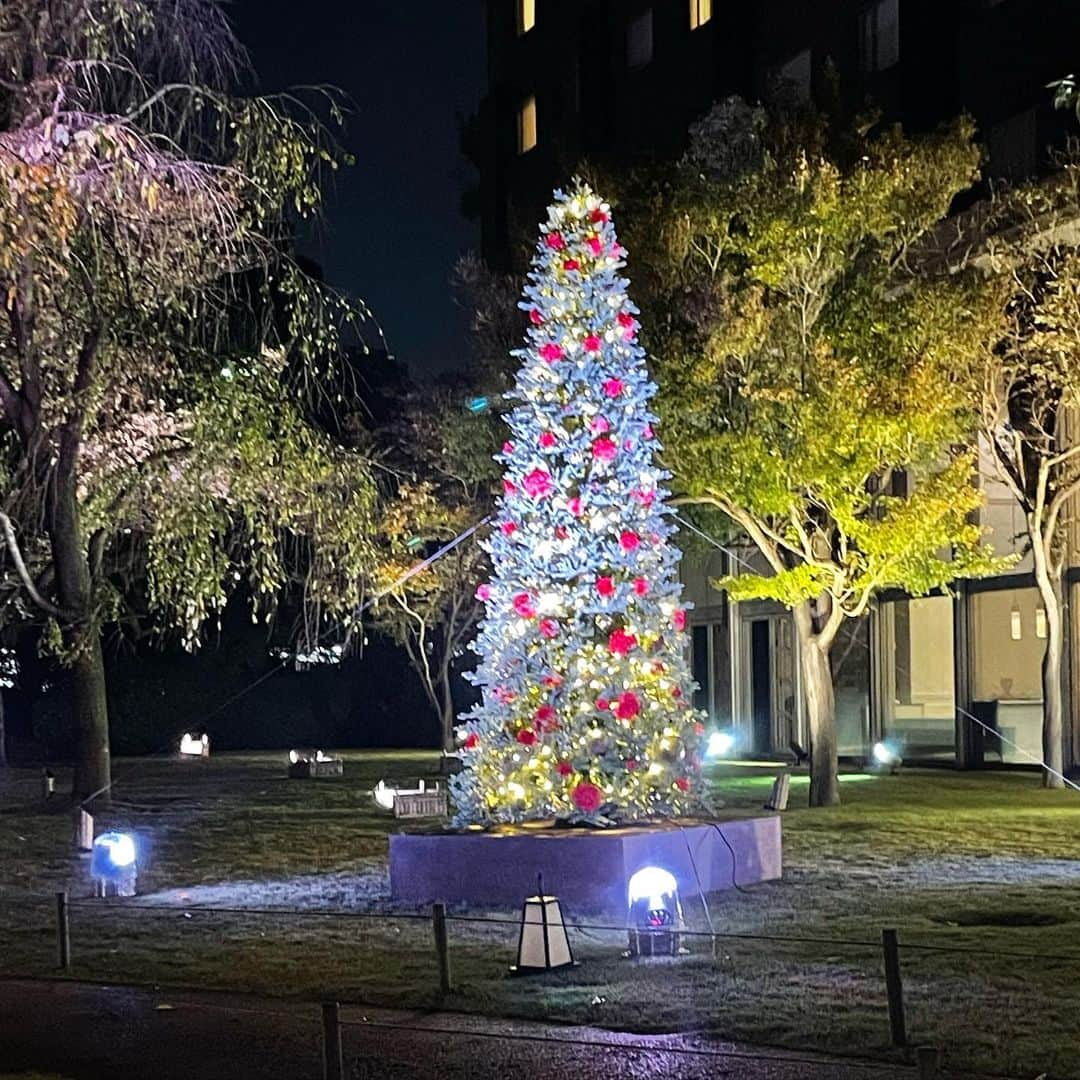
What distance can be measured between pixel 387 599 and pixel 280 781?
835 centimetres

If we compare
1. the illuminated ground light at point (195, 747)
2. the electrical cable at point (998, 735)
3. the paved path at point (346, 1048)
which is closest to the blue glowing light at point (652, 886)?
the paved path at point (346, 1048)

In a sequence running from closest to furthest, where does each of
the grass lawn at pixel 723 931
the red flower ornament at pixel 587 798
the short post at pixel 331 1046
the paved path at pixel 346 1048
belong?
the short post at pixel 331 1046 → the paved path at pixel 346 1048 → the grass lawn at pixel 723 931 → the red flower ornament at pixel 587 798

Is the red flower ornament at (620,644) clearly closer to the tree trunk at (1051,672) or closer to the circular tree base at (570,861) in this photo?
the circular tree base at (570,861)

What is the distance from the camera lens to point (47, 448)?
1964 cm

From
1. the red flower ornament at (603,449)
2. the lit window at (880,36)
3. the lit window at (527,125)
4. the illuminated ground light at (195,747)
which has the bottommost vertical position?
the illuminated ground light at (195,747)

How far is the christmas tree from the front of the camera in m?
15.5

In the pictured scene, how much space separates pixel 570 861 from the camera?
14.3 metres

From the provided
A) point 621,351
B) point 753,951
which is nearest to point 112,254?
point 621,351

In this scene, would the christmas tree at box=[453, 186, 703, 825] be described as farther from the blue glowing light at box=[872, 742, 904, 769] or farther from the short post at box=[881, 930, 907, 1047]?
the blue glowing light at box=[872, 742, 904, 769]

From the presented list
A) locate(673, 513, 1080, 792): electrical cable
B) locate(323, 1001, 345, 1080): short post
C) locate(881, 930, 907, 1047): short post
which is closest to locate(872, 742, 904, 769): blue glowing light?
locate(673, 513, 1080, 792): electrical cable

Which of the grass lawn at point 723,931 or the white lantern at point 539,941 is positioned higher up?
the white lantern at point 539,941

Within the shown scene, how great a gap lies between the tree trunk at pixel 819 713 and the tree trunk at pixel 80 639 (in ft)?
30.7

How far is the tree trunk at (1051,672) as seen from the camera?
26469 mm

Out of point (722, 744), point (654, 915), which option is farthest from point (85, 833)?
point (722, 744)
